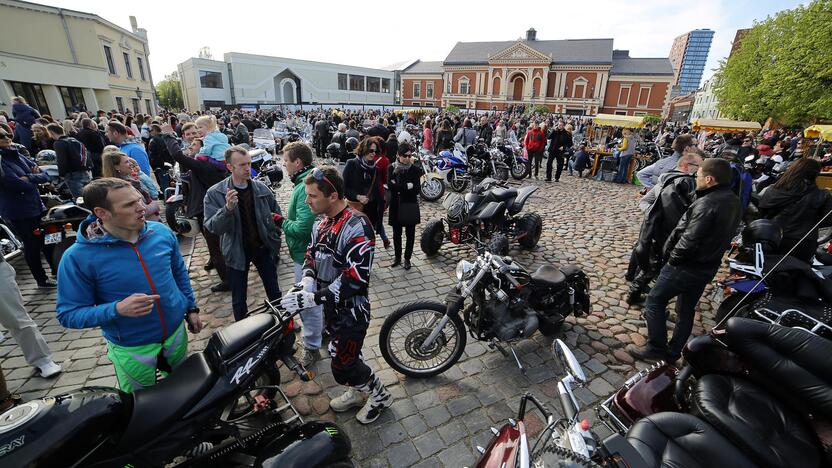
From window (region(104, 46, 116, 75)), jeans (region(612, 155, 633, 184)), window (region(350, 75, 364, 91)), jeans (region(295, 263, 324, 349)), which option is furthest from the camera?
window (region(350, 75, 364, 91))

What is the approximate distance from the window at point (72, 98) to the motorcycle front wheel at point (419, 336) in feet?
110

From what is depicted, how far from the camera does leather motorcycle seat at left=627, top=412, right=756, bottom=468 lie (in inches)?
72.7

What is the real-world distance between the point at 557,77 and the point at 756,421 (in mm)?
68961

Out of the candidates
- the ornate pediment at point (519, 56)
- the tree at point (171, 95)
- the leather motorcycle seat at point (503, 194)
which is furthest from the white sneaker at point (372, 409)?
the tree at point (171, 95)

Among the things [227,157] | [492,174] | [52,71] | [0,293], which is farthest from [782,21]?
[52,71]

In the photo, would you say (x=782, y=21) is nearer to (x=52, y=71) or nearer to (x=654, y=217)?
(x=654, y=217)

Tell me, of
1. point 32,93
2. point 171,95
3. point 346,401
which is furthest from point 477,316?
point 171,95

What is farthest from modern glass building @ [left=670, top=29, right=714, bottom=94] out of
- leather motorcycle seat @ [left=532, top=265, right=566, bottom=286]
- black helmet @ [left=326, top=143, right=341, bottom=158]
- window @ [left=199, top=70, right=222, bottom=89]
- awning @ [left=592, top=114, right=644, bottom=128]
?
leather motorcycle seat @ [left=532, top=265, right=566, bottom=286]

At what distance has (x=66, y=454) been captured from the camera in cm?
136

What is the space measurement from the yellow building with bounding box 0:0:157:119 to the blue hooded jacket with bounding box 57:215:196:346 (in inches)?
1138

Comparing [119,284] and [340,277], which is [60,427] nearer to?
[119,284]

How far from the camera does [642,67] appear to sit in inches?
2293

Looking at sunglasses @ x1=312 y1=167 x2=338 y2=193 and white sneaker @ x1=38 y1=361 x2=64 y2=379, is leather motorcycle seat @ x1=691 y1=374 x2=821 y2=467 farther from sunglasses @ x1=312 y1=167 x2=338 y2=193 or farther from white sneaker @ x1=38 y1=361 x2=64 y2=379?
white sneaker @ x1=38 y1=361 x2=64 y2=379

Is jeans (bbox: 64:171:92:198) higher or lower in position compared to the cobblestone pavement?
higher
